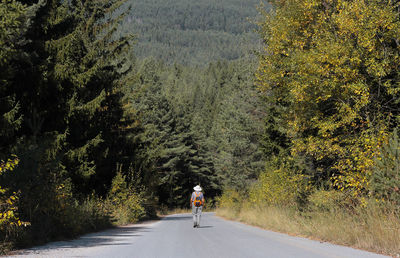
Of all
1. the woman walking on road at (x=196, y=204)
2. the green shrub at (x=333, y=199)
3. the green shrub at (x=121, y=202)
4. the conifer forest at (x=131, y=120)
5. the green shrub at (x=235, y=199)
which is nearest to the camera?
the conifer forest at (x=131, y=120)

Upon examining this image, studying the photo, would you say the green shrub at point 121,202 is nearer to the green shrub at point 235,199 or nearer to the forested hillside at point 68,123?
the forested hillside at point 68,123

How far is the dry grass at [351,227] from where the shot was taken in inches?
394

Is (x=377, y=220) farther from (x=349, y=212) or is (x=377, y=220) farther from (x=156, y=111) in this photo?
(x=156, y=111)

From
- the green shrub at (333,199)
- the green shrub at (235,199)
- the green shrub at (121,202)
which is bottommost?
the green shrub at (235,199)

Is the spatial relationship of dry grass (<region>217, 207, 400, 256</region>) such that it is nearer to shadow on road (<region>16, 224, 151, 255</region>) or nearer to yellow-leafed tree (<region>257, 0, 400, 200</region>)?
yellow-leafed tree (<region>257, 0, 400, 200</region>)

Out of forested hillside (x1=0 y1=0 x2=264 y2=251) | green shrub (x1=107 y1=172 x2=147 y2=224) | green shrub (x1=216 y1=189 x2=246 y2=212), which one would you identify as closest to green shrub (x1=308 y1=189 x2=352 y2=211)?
forested hillside (x1=0 y1=0 x2=264 y2=251)

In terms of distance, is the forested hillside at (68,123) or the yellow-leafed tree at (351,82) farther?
the yellow-leafed tree at (351,82)

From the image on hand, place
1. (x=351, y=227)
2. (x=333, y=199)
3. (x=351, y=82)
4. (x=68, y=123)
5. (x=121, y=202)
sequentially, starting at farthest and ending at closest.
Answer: (x=121, y=202), (x=68, y=123), (x=351, y=82), (x=333, y=199), (x=351, y=227)

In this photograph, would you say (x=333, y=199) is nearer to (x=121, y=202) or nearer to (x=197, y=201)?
(x=197, y=201)

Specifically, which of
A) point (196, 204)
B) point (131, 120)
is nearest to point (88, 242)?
point (196, 204)

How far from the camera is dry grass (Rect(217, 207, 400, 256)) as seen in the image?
10.0 meters

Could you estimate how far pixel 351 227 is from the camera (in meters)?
12.1

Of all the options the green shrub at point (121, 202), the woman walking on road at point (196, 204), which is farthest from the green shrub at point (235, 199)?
the woman walking on road at point (196, 204)

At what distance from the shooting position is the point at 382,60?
46.9 feet
